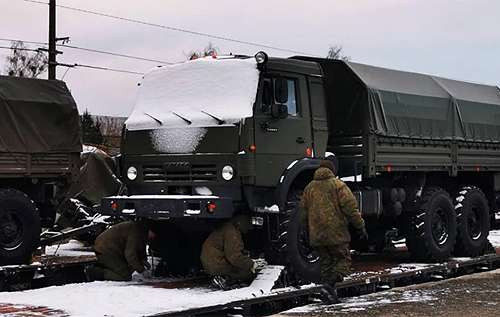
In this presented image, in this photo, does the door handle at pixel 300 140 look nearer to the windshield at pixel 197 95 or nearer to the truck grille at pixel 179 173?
the windshield at pixel 197 95

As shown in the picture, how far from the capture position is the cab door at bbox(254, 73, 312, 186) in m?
10.5

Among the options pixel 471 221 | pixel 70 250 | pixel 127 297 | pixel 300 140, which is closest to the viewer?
pixel 127 297

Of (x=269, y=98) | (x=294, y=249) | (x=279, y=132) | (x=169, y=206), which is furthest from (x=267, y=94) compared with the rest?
(x=294, y=249)

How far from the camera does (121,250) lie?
11.1 m

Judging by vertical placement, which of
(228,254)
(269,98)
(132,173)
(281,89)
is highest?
(281,89)

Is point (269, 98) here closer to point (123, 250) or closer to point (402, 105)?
point (123, 250)

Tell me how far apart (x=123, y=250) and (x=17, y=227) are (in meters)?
2.22

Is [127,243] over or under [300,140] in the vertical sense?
under

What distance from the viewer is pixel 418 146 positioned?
13.1 m

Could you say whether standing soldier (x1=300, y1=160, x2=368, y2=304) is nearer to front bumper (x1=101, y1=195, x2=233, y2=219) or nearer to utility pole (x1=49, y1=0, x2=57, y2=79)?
front bumper (x1=101, y1=195, x2=233, y2=219)

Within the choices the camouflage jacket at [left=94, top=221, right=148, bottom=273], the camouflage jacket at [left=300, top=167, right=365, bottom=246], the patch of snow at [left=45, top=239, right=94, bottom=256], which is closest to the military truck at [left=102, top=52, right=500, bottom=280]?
the camouflage jacket at [left=94, top=221, right=148, bottom=273]

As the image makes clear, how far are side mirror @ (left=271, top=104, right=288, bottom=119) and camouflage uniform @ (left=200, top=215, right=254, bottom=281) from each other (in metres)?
1.44

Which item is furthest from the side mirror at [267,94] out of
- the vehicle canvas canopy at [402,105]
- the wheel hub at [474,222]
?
the wheel hub at [474,222]

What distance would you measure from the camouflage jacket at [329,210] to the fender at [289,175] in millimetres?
548
